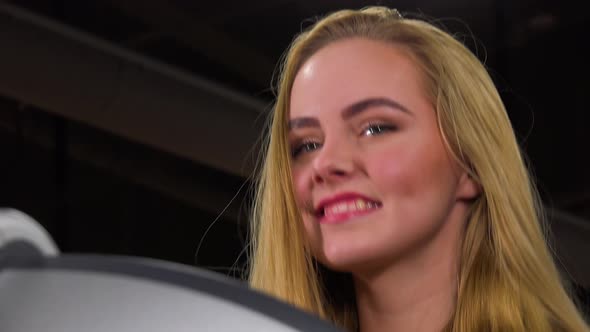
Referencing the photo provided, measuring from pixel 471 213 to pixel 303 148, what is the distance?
7.8 inches

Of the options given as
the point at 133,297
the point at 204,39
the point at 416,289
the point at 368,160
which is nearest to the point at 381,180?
the point at 368,160

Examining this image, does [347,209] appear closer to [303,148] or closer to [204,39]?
[303,148]

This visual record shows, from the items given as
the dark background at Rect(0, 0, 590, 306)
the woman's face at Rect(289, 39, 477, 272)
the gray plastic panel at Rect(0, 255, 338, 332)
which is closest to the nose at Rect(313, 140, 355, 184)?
the woman's face at Rect(289, 39, 477, 272)

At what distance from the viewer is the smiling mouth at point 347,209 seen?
93 centimetres

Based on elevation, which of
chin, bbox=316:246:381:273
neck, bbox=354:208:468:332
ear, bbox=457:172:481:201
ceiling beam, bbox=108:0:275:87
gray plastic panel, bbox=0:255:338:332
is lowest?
gray plastic panel, bbox=0:255:338:332

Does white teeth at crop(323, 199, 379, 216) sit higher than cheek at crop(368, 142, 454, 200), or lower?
lower

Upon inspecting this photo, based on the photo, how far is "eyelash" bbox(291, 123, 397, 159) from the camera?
964 mm

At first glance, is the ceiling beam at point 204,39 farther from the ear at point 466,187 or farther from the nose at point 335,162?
the nose at point 335,162

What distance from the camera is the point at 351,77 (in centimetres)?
99

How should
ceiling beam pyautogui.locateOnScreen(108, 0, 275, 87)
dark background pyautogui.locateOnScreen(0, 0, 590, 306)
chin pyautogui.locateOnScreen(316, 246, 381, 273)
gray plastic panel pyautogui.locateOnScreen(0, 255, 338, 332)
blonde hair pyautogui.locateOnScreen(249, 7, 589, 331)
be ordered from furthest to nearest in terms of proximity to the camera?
1. ceiling beam pyautogui.locateOnScreen(108, 0, 275, 87)
2. dark background pyautogui.locateOnScreen(0, 0, 590, 306)
3. blonde hair pyautogui.locateOnScreen(249, 7, 589, 331)
4. chin pyautogui.locateOnScreen(316, 246, 381, 273)
5. gray plastic panel pyautogui.locateOnScreen(0, 255, 338, 332)

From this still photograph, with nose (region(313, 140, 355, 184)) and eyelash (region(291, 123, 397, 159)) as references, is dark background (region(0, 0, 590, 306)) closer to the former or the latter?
eyelash (region(291, 123, 397, 159))

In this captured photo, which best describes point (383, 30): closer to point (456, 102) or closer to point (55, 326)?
point (456, 102)

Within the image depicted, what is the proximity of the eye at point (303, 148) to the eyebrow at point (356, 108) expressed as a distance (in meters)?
0.02

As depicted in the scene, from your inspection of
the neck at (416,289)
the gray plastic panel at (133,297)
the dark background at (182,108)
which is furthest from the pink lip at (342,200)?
the dark background at (182,108)
